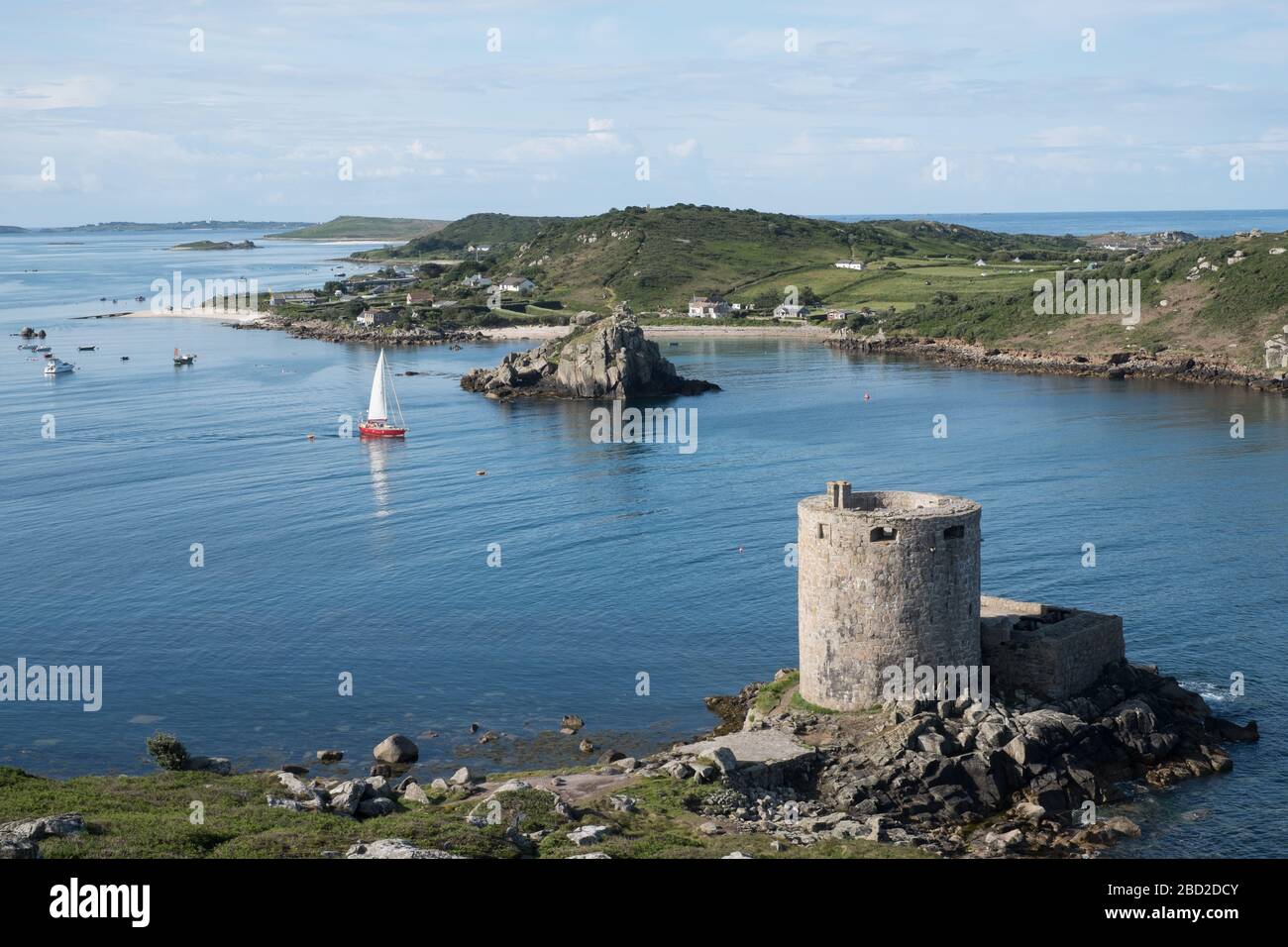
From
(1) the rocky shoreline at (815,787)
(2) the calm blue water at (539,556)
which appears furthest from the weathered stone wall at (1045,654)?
(2) the calm blue water at (539,556)

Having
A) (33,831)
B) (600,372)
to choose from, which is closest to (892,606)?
(33,831)

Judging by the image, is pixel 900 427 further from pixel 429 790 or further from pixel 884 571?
pixel 429 790

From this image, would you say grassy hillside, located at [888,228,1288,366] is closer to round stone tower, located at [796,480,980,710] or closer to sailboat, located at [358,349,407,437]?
sailboat, located at [358,349,407,437]

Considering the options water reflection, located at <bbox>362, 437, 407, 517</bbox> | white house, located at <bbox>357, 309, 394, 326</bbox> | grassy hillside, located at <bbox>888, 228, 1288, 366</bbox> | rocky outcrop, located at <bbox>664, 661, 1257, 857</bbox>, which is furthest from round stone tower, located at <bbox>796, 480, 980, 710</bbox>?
white house, located at <bbox>357, 309, 394, 326</bbox>

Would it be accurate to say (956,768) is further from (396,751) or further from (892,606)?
(396,751)

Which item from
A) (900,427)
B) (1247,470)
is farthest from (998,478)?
(900,427)

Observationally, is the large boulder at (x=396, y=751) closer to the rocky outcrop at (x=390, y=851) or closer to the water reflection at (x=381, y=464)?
the rocky outcrop at (x=390, y=851)

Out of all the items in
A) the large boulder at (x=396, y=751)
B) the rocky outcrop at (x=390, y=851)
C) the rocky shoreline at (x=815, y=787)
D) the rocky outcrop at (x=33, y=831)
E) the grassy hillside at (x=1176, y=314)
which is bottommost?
the large boulder at (x=396, y=751)
